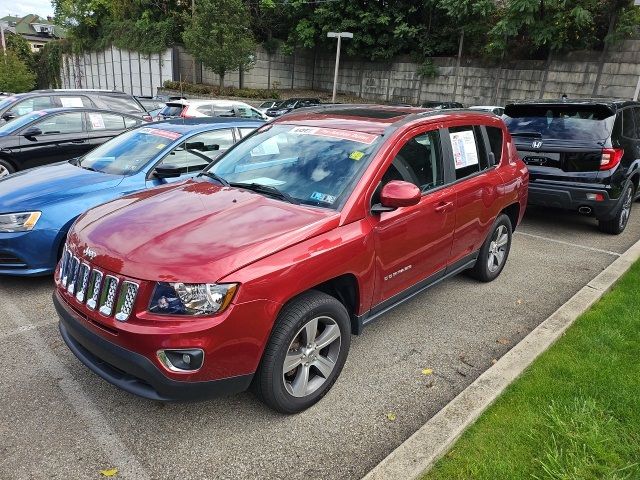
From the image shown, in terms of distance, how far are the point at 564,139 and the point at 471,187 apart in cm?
322

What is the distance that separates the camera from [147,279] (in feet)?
7.84

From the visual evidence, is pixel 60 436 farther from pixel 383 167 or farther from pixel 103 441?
pixel 383 167

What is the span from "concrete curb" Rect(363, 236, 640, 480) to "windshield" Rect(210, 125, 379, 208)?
142 centimetres

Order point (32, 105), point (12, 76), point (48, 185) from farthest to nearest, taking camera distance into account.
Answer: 1. point (12, 76)
2. point (32, 105)
3. point (48, 185)

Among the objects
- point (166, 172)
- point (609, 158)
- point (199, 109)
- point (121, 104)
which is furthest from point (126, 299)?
point (199, 109)

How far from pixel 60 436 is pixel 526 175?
484 cm

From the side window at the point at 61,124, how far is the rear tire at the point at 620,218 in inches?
326

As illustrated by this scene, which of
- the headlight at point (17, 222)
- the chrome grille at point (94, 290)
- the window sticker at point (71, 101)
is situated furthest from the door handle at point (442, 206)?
the window sticker at point (71, 101)

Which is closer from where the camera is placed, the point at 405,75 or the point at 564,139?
the point at 564,139

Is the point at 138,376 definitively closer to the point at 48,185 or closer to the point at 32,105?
the point at 48,185

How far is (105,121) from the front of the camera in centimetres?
817

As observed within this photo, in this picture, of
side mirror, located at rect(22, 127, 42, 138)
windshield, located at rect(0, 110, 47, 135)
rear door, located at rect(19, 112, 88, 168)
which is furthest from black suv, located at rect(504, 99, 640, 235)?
windshield, located at rect(0, 110, 47, 135)

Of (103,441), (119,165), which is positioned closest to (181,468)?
(103,441)

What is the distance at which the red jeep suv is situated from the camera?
7.84 ft
